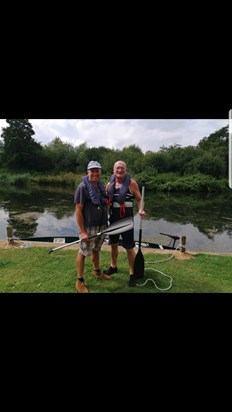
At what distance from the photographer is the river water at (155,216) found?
21.8 feet

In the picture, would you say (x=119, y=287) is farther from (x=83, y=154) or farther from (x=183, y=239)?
(x=83, y=154)

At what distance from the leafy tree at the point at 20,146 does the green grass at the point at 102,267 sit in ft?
50.2

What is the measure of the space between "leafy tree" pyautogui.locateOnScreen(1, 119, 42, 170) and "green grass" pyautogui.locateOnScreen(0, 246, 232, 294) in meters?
15.3

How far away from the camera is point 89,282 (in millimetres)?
2170

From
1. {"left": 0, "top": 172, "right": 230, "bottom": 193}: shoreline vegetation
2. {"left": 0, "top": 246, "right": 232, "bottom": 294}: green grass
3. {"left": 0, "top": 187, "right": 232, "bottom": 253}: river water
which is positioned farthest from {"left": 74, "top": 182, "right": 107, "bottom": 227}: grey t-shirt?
{"left": 0, "top": 172, "right": 230, "bottom": 193}: shoreline vegetation

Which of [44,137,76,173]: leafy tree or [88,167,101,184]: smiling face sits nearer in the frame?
[88,167,101,184]: smiling face

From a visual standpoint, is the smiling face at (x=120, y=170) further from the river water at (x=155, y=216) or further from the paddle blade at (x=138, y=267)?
the river water at (x=155, y=216)

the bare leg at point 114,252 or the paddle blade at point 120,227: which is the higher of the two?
the paddle blade at point 120,227

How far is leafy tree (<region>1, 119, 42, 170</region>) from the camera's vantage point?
17.4 meters

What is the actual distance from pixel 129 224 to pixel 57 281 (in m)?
0.90

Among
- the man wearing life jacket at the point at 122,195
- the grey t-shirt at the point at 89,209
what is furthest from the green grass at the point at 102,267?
the grey t-shirt at the point at 89,209

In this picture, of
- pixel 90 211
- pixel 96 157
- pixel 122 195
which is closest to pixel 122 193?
pixel 122 195

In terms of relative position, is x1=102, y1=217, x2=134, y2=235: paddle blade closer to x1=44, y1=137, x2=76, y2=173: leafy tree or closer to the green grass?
the green grass

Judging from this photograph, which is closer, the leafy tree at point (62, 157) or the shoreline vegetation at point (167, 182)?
the shoreline vegetation at point (167, 182)
